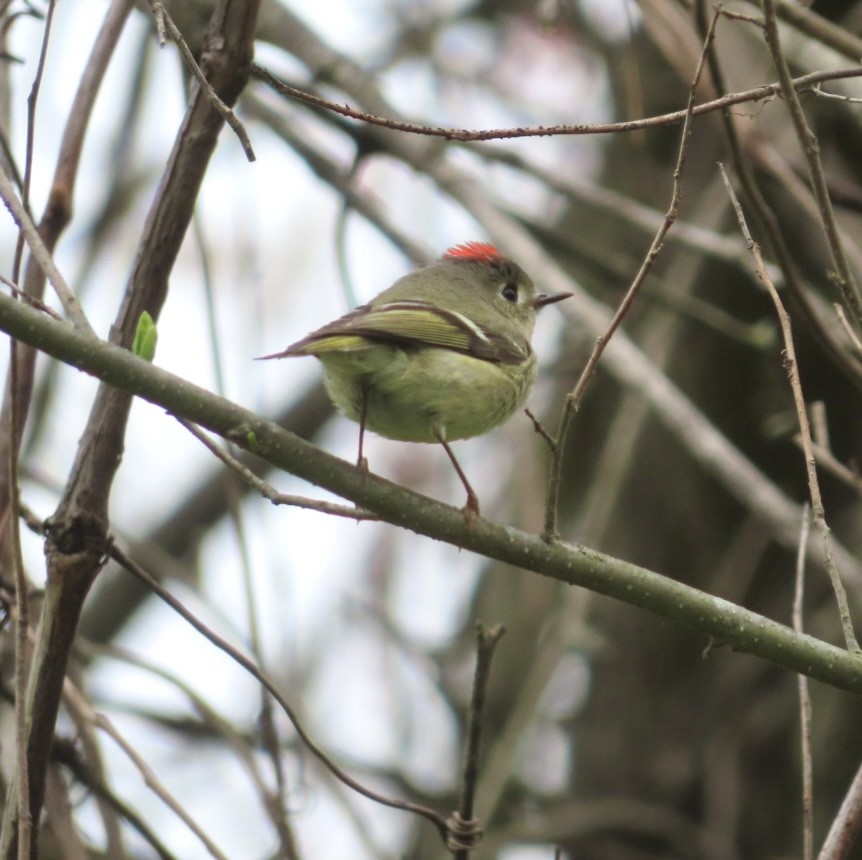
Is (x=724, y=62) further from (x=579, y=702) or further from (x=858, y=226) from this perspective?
(x=579, y=702)

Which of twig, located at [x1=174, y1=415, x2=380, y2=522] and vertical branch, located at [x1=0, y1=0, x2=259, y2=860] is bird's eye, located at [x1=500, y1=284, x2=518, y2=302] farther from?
twig, located at [x1=174, y1=415, x2=380, y2=522]

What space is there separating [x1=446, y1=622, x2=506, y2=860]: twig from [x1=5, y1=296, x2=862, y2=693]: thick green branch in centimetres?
15

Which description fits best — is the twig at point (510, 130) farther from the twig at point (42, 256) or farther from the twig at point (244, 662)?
the twig at point (244, 662)

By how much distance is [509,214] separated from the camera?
424 centimetres

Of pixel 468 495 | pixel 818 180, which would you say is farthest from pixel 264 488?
pixel 818 180

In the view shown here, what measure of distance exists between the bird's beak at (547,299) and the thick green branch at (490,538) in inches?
63.3

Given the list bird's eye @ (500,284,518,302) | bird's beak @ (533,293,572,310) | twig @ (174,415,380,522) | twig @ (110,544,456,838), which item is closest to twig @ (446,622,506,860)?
twig @ (110,544,456,838)

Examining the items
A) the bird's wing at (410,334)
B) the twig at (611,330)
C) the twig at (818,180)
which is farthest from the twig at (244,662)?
the twig at (818,180)

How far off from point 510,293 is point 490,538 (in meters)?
2.00

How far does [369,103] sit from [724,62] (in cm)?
121

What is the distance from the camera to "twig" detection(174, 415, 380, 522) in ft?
6.55

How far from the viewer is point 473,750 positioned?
85.8 inches

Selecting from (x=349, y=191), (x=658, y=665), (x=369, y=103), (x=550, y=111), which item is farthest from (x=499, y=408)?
(x=550, y=111)

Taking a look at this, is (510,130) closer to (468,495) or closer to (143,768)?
(468,495)
